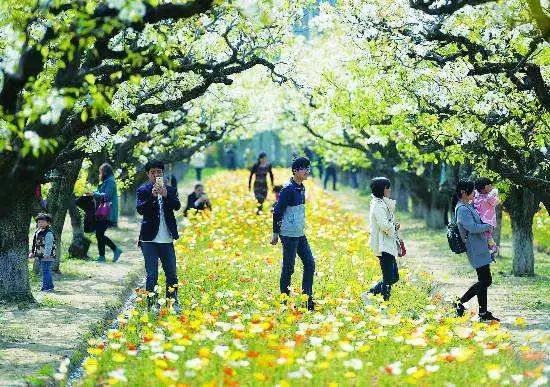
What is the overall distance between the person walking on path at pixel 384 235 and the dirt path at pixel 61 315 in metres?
3.96

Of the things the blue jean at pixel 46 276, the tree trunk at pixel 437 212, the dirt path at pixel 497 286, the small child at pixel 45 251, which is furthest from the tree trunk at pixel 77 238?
the tree trunk at pixel 437 212

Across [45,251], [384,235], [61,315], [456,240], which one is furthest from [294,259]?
[45,251]

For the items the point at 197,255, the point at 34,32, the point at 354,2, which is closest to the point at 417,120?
the point at 354,2

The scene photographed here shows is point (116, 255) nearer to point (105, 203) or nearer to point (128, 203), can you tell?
point (105, 203)

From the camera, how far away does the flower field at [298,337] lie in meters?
8.48

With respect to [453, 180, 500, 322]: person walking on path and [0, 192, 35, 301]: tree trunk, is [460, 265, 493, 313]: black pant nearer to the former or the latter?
[453, 180, 500, 322]: person walking on path

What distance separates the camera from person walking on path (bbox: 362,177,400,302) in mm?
13812

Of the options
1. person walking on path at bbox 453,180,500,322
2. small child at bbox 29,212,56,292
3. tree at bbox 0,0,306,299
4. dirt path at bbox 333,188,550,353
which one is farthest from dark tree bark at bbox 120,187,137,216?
person walking on path at bbox 453,180,500,322

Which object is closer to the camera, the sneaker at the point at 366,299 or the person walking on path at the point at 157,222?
the person walking on path at the point at 157,222

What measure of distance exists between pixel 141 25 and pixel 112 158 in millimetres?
18648

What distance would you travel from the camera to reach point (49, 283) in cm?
1666

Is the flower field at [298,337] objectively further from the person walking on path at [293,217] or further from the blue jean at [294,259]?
the person walking on path at [293,217]

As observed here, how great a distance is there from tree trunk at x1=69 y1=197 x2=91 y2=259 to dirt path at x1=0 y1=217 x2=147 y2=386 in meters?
0.77

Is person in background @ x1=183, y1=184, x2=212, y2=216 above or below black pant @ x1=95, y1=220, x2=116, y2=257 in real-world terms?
above
